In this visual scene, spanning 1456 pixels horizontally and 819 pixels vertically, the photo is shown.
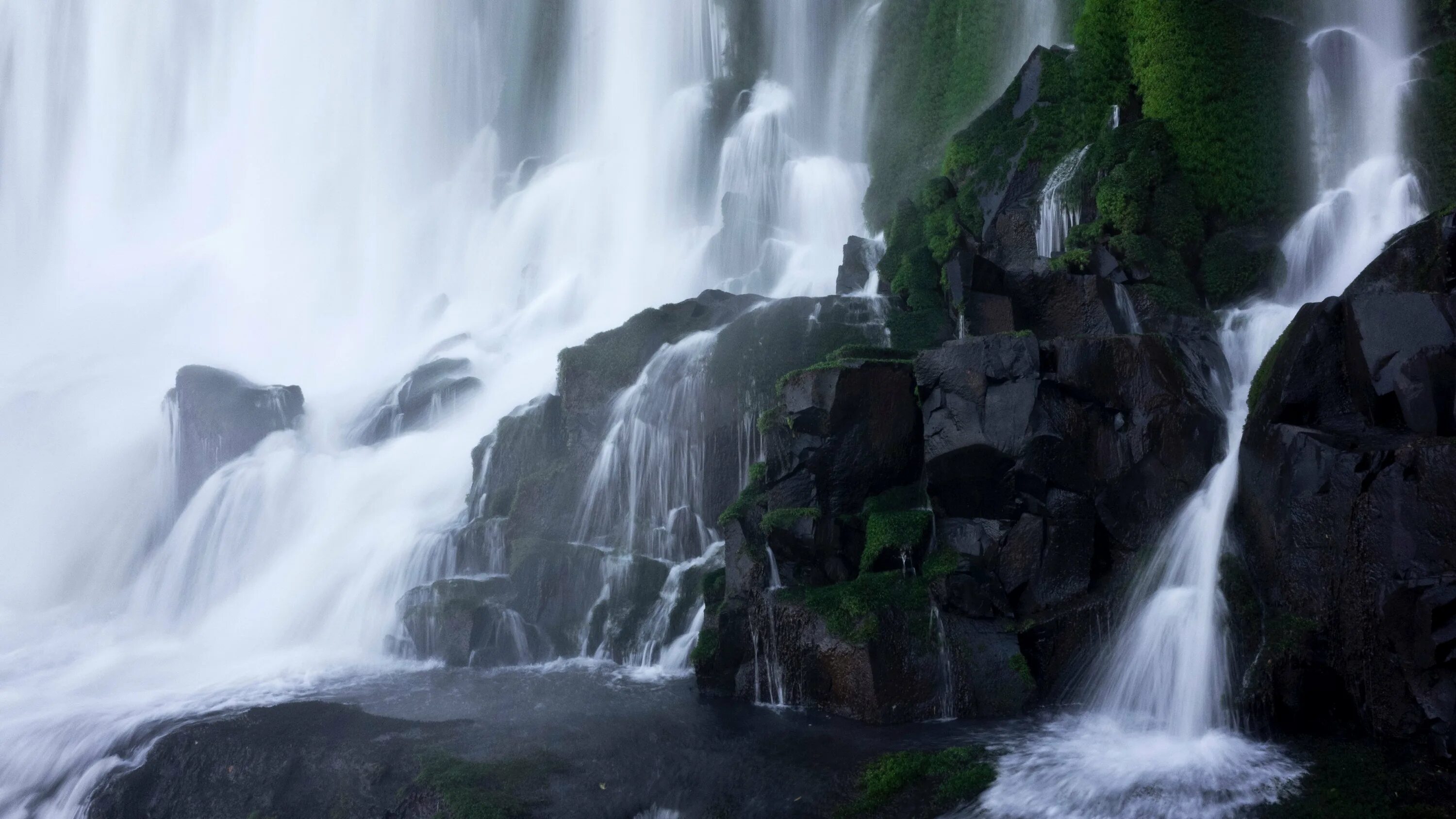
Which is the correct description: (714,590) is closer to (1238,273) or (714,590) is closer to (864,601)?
(864,601)

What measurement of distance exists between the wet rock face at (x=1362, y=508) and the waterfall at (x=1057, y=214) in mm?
6129

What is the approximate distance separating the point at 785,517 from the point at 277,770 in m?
6.34

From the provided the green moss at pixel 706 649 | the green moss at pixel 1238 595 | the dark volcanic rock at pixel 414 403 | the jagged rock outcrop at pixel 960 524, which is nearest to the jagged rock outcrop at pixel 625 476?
the green moss at pixel 706 649

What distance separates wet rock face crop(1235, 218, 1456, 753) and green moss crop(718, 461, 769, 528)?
5648 millimetres

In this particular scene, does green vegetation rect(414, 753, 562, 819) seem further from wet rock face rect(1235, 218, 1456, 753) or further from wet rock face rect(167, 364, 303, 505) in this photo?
wet rock face rect(167, 364, 303, 505)

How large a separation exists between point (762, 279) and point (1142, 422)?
1546 cm

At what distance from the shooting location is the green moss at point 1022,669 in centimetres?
1009

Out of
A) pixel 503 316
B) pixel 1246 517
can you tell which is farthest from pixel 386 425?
pixel 1246 517

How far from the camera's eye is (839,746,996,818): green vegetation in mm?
8125

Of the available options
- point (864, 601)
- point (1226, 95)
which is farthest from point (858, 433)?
point (1226, 95)

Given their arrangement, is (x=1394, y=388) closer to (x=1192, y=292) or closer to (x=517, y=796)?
(x=1192, y=292)

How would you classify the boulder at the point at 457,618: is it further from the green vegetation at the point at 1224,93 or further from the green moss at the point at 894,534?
the green vegetation at the point at 1224,93

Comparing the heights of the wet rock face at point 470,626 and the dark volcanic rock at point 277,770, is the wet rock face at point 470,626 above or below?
above

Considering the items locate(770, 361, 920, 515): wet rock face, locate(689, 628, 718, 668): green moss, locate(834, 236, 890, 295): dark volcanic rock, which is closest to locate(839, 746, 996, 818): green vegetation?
locate(689, 628, 718, 668): green moss
